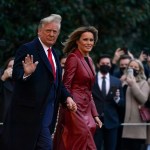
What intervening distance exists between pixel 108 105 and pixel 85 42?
3.08 metres

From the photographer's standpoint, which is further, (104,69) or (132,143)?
(132,143)

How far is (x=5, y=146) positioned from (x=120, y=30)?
849cm

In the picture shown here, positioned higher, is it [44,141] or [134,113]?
[134,113]

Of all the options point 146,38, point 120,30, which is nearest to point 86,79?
point 120,30

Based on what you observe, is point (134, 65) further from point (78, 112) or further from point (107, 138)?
point (78, 112)

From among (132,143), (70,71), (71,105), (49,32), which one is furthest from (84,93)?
(132,143)

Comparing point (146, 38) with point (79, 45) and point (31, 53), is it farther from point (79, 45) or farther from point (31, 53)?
point (31, 53)

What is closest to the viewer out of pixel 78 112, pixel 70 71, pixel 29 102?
pixel 29 102

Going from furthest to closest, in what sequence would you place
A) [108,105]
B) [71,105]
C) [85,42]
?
1. [108,105]
2. [85,42]
3. [71,105]

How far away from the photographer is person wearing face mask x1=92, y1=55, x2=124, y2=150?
13102 millimetres

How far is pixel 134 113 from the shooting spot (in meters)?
13.3

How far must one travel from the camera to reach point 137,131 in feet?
43.7

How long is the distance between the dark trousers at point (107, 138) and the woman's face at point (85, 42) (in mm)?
2916

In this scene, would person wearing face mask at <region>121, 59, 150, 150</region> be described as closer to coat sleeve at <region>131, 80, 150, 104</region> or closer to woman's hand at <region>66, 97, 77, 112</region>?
coat sleeve at <region>131, 80, 150, 104</region>
